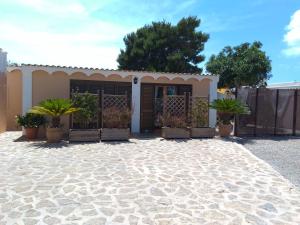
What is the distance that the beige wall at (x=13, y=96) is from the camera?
1449 cm

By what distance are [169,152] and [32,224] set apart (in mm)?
5913

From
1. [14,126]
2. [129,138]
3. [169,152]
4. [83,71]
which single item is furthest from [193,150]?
[14,126]

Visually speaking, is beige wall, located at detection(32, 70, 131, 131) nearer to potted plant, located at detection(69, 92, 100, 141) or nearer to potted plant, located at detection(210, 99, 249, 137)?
potted plant, located at detection(69, 92, 100, 141)

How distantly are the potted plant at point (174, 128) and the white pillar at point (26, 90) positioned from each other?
5.61m

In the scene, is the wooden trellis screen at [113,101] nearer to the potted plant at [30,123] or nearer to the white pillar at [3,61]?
the potted plant at [30,123]

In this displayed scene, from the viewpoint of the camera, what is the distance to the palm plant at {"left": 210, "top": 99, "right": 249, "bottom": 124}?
13.0 m

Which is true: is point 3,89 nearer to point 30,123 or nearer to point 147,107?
point 30,123

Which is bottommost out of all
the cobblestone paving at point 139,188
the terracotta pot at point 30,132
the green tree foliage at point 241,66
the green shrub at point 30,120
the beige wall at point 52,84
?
the cobblestone paving at point 139,188

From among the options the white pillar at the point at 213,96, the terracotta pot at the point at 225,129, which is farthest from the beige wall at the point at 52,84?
the terracotta pot at the point at 225,129

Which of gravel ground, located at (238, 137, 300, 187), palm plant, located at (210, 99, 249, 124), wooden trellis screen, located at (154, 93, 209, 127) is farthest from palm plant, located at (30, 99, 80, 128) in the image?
gravel ground, located at (238, 137, 300, 187)

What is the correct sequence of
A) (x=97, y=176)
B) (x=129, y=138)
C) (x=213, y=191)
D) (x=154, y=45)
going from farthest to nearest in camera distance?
(x=154, y=45) → (x=129, y=138) → (x=97, y=176) → (x=213, y=191)

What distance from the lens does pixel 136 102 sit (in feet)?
45.7

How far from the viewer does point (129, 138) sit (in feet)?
40.3

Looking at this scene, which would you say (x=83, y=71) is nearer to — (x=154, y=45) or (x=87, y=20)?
(x=87, y=20)
